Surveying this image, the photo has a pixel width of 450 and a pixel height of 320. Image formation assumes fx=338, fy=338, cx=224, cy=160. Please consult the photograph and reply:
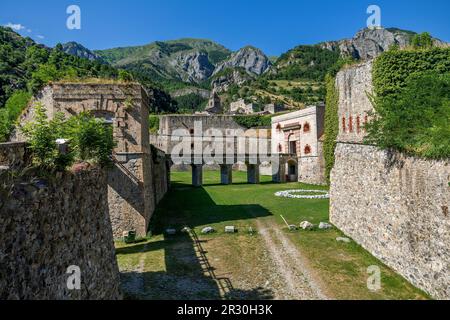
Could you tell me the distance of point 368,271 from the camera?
35.4 ft

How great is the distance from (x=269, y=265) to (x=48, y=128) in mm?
8421

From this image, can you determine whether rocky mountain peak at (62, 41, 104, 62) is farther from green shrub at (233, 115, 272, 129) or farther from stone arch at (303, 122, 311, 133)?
stone arch at (303, 122, 311, 133)

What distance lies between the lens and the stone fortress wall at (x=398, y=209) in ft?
26.9

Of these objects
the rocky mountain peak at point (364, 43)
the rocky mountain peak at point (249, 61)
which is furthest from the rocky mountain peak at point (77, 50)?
the rocky mountain peak at point (364, 43)

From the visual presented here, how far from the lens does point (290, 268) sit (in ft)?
36.7

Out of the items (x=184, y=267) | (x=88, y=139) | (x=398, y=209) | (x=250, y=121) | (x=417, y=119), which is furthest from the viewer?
(x=250, y=121)

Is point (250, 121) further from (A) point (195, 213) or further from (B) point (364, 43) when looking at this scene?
(B) point (364, 43)

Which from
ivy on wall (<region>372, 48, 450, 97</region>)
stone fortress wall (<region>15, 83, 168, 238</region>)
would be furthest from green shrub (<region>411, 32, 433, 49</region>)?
stone fortress wall (<region>15, 83, 168, 238</region>)

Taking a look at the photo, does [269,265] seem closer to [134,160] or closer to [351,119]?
[134,160]

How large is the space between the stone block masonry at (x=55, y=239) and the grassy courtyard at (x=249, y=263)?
2.68 meters

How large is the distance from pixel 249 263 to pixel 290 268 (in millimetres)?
1456

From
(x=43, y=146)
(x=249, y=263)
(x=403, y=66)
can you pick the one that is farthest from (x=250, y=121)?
(x=43, y=146)

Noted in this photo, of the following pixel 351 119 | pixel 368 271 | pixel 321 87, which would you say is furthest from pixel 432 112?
pixel 321 87

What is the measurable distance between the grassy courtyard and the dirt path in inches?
1.0
